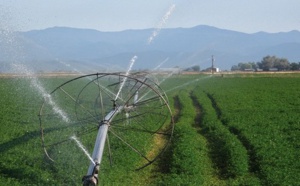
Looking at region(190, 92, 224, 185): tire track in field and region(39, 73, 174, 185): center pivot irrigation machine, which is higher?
region(39, 73, 174, 185): center pivot irrigation machine

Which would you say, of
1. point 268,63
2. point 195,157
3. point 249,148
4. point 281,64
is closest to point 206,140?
point 249,148

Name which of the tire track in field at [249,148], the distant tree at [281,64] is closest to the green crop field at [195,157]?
the tire track in field at [249,148]

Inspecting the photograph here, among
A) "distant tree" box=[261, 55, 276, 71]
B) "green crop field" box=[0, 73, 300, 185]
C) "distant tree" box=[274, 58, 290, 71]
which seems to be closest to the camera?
"green crop field" box=[0, 73, 300, 185]

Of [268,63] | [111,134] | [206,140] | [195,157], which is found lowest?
[206,140]

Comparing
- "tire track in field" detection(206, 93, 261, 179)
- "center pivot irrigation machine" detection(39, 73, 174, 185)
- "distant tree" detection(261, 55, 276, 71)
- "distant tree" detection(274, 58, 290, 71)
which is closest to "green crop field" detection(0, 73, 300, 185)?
"tire track in field" detection(206, 93, 261, 179)

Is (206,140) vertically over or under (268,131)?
under

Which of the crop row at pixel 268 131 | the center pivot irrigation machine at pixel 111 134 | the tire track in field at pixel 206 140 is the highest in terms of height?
the center pivot irrigation machine at pixel 111 134

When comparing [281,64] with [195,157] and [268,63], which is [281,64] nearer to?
[268,63]

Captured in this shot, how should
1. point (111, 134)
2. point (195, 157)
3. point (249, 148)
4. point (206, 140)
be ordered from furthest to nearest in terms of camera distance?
point (206, 140) → point (111, 134) → point (249, 148) → point (195, 157)

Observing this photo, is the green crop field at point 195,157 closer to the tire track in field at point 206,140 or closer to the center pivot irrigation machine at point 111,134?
the tire track in field at point 206,140

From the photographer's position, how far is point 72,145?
1406cm

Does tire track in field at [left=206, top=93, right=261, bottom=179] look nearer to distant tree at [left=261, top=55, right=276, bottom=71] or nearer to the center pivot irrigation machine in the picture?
the center pivot irrigation machine

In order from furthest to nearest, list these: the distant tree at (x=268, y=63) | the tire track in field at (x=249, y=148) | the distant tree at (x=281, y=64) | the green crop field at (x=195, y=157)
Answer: the distant tree at (x=268, y=63) → the distant tree at (x=281, y=64) → the tire track in field at (x=249, y=148) → the green crop field at (x=195, y=157)

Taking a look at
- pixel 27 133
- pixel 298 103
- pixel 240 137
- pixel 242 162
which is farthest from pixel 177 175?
pixel 298 103
